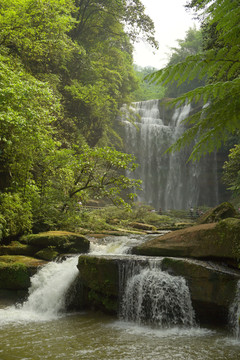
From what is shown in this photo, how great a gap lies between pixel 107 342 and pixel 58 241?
4.70 metres

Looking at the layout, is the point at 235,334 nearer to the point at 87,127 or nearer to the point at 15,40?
the point at 15,40

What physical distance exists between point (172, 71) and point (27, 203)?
7.45m

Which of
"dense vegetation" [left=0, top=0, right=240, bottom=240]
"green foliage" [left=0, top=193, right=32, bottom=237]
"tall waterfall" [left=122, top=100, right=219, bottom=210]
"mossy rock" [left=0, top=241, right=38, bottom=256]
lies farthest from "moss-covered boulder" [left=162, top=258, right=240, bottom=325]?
"tall waterfall" [left=122, top=100, right=219, bottom=210]

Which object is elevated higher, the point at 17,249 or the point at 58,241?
the point at 58,241

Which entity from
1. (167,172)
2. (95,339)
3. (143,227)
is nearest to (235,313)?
(95,339)

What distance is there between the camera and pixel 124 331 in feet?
18.6

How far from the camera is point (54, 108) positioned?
10.7m

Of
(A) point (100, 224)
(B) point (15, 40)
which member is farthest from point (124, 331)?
(B) point (15, 40)

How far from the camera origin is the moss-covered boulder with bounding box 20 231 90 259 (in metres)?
9.15

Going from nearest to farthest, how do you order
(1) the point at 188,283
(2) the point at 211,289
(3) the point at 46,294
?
(2) the point at 211,289 → (1) the point at 188,283 → (3) the point at 46,294

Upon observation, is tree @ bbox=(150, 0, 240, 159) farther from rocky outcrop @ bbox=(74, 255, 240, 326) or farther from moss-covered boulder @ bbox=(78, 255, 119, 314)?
moss-covered boulder @ bbox=(78, 255, 119, 314)

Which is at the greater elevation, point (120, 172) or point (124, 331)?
point (120, 172)

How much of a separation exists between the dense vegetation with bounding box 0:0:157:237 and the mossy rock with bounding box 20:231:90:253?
405 millimetres

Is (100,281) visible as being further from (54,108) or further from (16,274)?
(54,108)
